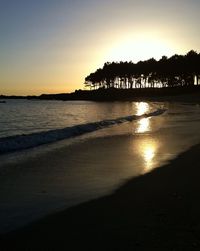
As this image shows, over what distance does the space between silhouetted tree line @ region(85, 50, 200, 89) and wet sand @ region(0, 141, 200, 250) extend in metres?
137

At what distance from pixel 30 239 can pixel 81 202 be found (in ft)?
7.73

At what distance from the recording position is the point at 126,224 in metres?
7.16


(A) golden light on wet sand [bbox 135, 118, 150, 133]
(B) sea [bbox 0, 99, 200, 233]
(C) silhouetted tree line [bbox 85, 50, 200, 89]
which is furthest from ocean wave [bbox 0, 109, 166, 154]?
(C) silhouetted tree line [bbox 85, 50, 200, 89]

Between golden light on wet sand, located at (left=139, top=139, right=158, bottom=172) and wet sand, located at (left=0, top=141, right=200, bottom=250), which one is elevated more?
wet sand, located at (left=0, top=141, right=200, bottom=250)

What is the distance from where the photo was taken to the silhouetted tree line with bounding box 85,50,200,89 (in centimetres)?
14688

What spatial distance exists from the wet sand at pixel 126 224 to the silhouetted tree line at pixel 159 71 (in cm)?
13718

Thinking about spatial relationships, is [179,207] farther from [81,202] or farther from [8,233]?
[8,233]

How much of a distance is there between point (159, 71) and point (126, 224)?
160781 mm

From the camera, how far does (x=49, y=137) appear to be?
23859mm

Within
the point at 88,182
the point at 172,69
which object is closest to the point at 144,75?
the point at 172,69

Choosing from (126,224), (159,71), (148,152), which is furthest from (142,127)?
(159,71)

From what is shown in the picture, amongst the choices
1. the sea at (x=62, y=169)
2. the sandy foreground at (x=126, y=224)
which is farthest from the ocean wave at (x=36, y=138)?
the sandy foreground at (x=126, y=224)

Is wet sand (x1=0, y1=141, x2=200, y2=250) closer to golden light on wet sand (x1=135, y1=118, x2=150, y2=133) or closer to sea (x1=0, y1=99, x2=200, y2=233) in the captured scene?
sea (x1=0, y1=99, x2=200, y2=233)

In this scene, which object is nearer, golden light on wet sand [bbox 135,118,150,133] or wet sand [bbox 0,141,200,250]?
wet sand [bbox 0,141,200,250]
